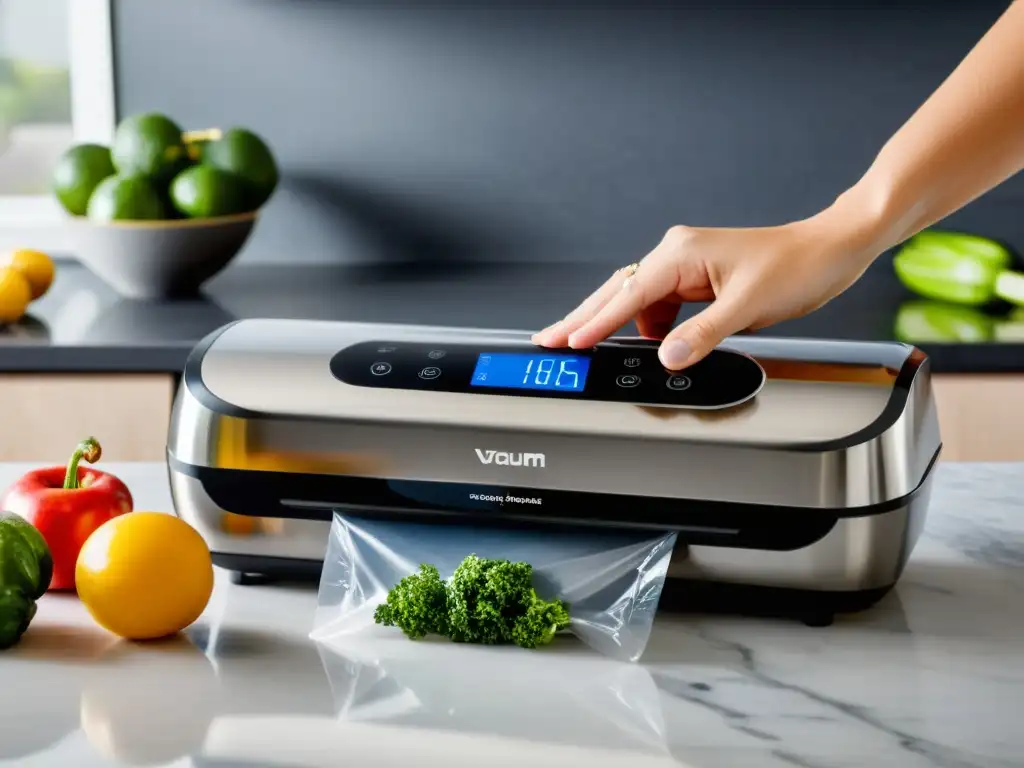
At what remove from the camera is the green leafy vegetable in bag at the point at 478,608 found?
0.89 m

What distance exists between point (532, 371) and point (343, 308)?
52.5 inches

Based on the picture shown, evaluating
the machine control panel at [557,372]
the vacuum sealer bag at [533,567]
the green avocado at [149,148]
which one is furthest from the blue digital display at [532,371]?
the green avocado at [149,148]

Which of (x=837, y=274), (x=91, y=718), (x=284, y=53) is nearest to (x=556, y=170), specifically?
(x=284, y=53)

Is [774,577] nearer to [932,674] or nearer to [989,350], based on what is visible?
[932,674]

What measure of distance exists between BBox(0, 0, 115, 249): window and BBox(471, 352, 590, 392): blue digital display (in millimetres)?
1827

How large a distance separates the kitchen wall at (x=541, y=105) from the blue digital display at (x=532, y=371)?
167 centimetres

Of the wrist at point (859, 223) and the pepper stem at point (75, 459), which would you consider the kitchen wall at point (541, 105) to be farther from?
the pepper stem at point (75, 459)

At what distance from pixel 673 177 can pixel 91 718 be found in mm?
2025

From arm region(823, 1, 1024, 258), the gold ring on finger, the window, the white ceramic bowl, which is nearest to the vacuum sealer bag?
the gold ring on finger

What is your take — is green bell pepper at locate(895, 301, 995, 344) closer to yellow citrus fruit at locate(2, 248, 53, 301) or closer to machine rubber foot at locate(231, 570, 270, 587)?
machine rubber foot at locate(231, 570, 270, 587)

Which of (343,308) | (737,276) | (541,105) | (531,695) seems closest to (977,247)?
(541,105)

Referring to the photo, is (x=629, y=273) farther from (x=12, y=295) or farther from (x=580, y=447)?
(x=12, y=295)

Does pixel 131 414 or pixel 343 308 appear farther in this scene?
pixel 343 308

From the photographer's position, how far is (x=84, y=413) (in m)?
1.99
